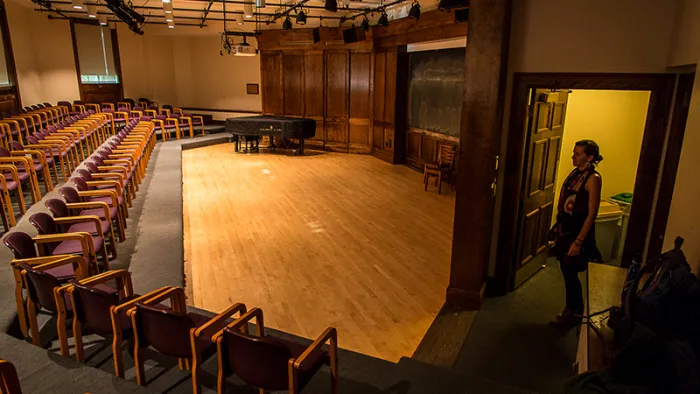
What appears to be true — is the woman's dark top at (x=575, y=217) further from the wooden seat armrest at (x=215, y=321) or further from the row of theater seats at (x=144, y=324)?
the wooden seat armrest at (x=215, y=321)

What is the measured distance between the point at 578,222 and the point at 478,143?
94cm

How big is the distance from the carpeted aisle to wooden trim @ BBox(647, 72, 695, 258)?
905mm

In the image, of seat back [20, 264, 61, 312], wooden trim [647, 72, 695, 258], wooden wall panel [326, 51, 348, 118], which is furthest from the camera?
wooden wall panel [326, 51, 348, 118]

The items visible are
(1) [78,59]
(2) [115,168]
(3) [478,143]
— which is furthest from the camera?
(1) [78,59]

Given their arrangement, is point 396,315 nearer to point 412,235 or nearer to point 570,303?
point 570,303

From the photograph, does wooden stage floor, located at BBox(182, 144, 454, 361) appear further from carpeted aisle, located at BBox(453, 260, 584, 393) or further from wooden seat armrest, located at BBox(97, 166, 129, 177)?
wooden seat armrest, located at BBox(97, 166, 129, 177)

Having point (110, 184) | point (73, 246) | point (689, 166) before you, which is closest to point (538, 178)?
point (689, 166)

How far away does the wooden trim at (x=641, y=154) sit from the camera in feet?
10.3

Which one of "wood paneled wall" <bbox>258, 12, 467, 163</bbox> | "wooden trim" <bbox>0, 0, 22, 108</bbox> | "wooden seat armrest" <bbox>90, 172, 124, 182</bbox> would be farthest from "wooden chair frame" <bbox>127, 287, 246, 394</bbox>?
"wooden trim" <bbox>0, 0, 22, 108</bbox>

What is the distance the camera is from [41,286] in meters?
2.66

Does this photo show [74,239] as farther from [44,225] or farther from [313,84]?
[313,84]

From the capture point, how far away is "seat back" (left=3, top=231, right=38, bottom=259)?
3.10 m

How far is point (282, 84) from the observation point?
1268cm

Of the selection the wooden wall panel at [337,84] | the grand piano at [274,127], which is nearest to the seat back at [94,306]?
the grand piano at [274,127]
